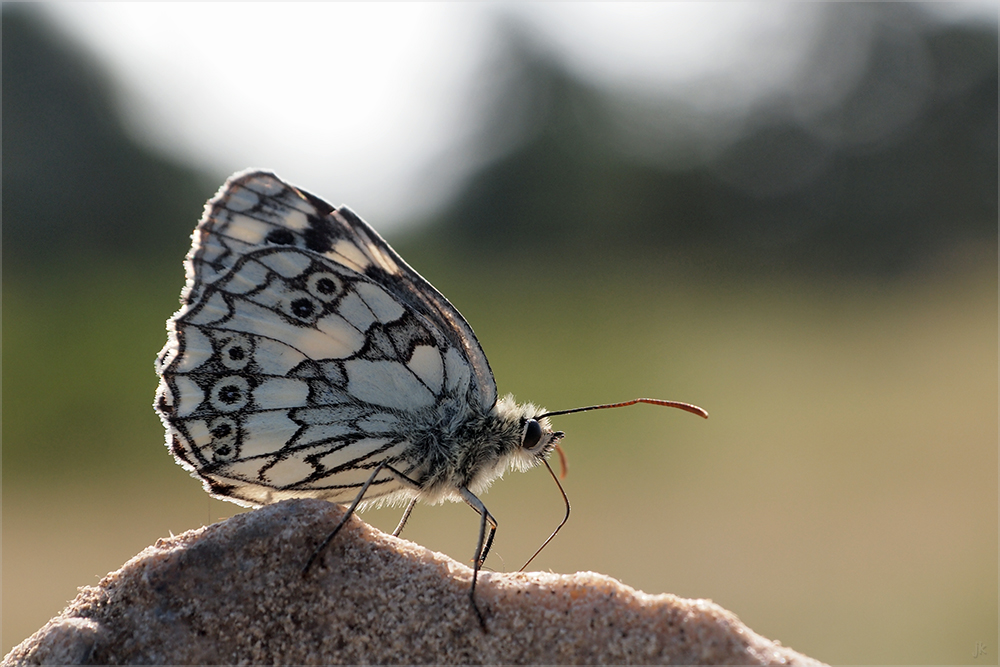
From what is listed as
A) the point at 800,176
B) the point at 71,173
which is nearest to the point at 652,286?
the point at 800,176

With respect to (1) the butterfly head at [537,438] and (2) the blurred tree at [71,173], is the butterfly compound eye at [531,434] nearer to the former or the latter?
(1) the butterfly head at [537,438]

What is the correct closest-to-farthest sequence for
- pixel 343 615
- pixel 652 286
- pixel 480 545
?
pixel 343 615 < pixel 480 545 < pixel 652 286

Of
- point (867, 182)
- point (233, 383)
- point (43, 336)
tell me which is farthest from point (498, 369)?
point (867, 182)

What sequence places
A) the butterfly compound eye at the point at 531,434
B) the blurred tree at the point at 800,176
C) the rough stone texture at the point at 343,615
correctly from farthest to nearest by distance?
the blurred tree at the point at 800,176
the butterfly compound eye at the point at 531,434
the rough stone texture at the point at 343,615

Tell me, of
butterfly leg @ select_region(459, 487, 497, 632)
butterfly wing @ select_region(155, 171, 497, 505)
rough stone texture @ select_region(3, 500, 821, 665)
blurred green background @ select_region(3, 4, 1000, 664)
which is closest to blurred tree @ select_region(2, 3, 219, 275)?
blurred green background @ select_region(3, 4, 1000, 664)

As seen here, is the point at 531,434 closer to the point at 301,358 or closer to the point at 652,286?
the point at 301,358

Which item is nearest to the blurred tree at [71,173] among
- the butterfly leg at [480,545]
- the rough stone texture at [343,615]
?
the butterfly leg at [480,545]
